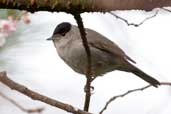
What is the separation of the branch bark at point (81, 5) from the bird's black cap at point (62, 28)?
1.23 meters

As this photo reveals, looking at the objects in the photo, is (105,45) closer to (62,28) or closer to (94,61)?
(94,61)

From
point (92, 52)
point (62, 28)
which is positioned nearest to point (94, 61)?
point (92, 52)

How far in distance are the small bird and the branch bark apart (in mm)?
1064

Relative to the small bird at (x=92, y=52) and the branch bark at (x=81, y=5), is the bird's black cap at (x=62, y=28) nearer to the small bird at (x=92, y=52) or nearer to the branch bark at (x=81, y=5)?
the small bird at (x=92, y=52)

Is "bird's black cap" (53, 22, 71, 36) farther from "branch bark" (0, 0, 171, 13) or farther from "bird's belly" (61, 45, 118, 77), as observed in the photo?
"branch bark" (0, 0, 171, 13)

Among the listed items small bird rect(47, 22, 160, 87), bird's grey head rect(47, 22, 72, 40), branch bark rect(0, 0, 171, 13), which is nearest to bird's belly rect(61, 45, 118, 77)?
small bird rect(47, 22, 160, 87)

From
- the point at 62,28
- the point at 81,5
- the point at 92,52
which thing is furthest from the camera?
the point at 62,28

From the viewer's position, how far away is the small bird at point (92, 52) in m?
1.59

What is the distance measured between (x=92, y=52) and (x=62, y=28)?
210 millimetres

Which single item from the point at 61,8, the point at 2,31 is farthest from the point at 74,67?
the point at 61,8

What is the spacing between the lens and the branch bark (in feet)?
1.32

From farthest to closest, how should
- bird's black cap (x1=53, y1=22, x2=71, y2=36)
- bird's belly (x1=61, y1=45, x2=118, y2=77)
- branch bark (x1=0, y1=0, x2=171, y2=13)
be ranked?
bird's black cap (x1=53, y1=22, x2=71, y2=36), bird's belly (x1=61, y1=45, x2=118, y2=77), branch bark (x1=0, y1=0, x2=171, y2=13)

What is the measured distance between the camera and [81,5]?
45 cm

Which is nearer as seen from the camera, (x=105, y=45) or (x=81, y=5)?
(x=81, y=5)
